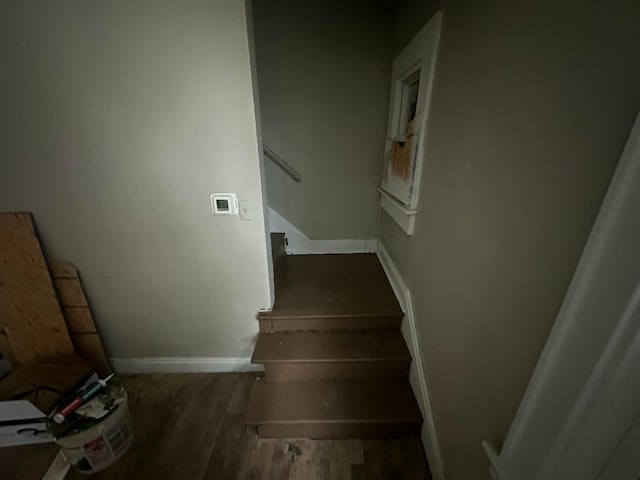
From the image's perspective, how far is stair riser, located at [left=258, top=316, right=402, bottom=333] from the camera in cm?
165

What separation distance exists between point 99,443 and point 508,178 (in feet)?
6.67

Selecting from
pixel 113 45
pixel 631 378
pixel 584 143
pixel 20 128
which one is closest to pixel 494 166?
pixel 584 143

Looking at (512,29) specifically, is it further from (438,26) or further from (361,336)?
(361,336)

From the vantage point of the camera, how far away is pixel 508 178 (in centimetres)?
74

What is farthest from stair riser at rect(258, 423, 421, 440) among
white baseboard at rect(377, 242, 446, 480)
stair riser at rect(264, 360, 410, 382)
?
stair riser at rect(264, 360, 410, 382)

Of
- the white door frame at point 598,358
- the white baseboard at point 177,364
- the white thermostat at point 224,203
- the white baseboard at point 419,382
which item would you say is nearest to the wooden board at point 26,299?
the white baseboard at point 177,364

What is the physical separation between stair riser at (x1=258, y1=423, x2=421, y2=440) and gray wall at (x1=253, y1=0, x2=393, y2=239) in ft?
5.08

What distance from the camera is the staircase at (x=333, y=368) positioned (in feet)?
4.53

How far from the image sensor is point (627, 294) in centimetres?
42

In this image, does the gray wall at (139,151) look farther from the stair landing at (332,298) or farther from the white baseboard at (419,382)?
the white baseboard at (419,382)

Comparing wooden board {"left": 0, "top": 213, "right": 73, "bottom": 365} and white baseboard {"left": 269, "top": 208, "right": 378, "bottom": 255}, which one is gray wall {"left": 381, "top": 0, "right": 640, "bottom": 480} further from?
wooden board {"left": 0, "top": 213, "right": 73, "bottom": 365}

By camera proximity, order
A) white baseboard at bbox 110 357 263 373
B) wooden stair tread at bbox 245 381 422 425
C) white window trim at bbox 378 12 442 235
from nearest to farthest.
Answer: white window trim at bbox 378 12 442 235 → wooden stair tread at bbox 245 381 422 425 → white baseboard at bbox 110 357 263 373

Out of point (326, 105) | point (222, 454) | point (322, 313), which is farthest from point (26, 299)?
point (326, 105)

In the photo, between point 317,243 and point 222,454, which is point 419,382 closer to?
point 222,454
